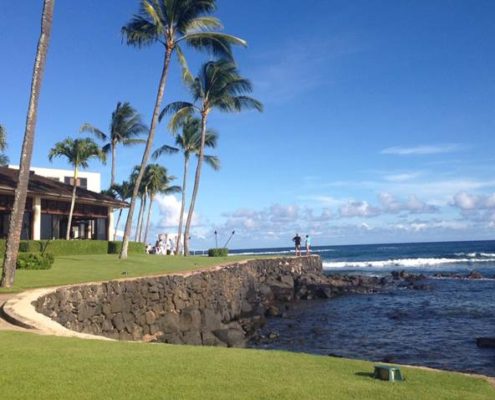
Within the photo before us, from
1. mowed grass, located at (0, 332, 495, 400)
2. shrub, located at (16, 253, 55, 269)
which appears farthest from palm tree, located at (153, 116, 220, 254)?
mowed grass, located at (0, 332, 495, 400)

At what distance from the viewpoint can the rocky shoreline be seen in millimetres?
13586

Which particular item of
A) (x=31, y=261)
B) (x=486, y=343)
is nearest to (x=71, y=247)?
(x=31, y=261)

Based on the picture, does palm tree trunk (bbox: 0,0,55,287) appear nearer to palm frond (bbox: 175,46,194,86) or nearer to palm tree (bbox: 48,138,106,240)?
palm frond (bbox: 175,46,194,86)

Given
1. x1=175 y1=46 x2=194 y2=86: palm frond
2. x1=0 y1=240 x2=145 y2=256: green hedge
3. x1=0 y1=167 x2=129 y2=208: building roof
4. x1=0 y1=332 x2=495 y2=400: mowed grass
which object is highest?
x1=175 y1=46 x2=194 y2=86: palm frond

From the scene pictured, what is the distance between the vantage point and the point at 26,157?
14992 millimetres

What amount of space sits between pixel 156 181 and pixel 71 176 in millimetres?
8520

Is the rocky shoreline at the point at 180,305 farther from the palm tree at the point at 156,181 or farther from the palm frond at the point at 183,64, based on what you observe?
the palm tree at the point at 156,181

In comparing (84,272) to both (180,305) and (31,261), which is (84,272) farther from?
(180,305)

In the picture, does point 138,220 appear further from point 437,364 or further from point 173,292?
point 437,364

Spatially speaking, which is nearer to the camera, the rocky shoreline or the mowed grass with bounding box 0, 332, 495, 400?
the mowed grass with bounding box 0, 332, 495, 400

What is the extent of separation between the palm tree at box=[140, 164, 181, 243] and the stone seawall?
27.8m

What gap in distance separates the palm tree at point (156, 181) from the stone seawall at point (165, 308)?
1096 inches

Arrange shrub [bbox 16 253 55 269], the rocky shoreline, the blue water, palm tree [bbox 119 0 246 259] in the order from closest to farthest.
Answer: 1. the rocky shoreline
2. the blue water
3. shrub [bbox 16 253 55 269]
4. palm tree [bbox 119 0 246 259]

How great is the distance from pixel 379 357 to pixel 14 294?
1012 centimetres
